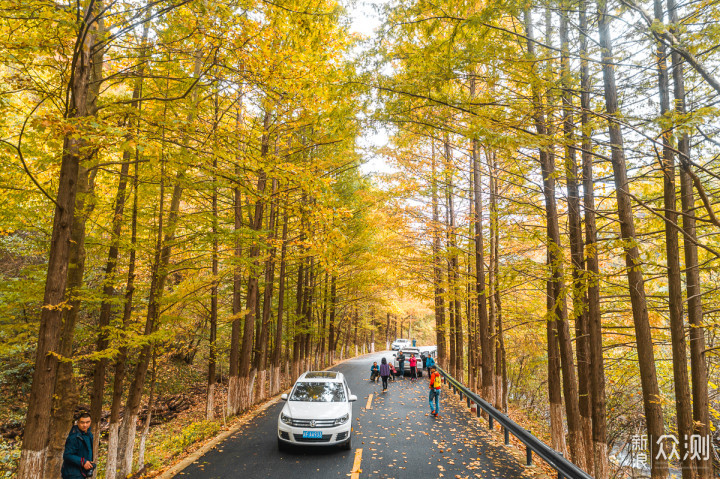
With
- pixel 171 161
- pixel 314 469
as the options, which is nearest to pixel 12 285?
pixel 171 161

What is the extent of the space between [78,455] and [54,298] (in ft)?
8.52

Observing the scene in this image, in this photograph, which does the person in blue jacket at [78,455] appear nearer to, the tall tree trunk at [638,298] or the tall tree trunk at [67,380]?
the tall tree trunk at [67,380]

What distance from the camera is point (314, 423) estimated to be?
26.5ft

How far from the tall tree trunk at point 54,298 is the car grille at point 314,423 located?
456cm

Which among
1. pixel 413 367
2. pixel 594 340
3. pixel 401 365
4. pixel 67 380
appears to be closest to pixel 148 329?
pixel 67 380

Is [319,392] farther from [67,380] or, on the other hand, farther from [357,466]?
[67,380]

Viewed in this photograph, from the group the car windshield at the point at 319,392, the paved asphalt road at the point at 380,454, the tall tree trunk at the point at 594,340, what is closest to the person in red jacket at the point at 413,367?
the paved asphalt road at the point at 380,454

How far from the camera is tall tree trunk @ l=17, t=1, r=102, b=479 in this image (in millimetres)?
4688

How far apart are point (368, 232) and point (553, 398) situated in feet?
35.6

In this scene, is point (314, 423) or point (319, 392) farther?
point (319, 392)

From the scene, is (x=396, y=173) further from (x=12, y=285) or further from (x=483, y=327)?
(x=12, y=285)

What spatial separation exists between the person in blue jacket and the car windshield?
4.57m

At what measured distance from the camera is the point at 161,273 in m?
8.95

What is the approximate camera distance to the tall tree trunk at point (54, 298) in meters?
4.69
